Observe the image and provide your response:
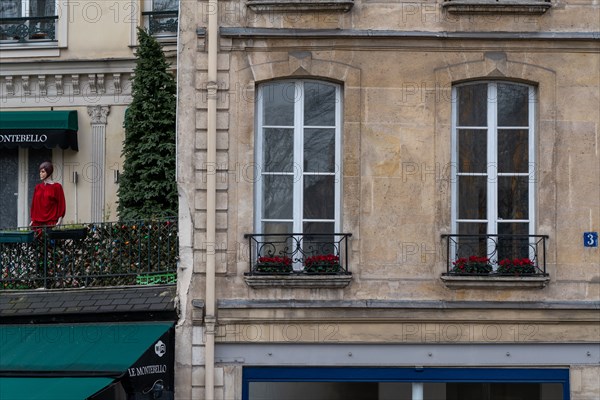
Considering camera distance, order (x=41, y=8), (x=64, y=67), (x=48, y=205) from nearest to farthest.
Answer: (x=48, y=205) < (x=64, y=67) < (x=41, y=8)

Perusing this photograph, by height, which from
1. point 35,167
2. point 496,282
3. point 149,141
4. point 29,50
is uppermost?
point 29,50

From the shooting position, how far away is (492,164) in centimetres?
1434

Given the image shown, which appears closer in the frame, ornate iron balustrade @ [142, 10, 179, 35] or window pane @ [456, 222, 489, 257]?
window pane @ [456, 222, 489, 257]

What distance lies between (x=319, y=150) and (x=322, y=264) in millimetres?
1477

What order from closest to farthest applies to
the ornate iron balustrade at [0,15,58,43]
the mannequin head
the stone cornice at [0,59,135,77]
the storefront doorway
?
1. the storefront doorway
2. the mannequin head
3. the stone cornice at [0,59,135,77]
4. the ornate iron balustrade at [0,15,58,43]

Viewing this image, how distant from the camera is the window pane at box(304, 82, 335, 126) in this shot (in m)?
14.5

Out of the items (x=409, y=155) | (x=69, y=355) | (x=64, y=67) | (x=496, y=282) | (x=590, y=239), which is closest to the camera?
(x=69, y=355)

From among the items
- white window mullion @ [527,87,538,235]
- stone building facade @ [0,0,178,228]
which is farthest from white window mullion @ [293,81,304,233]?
stone building facade @ [0,0,178,228]

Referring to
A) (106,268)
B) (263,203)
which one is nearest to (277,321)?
(263,203)

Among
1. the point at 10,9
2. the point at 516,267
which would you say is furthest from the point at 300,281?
the point at 10,9

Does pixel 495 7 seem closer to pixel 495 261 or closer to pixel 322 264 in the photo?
pixel 495 261

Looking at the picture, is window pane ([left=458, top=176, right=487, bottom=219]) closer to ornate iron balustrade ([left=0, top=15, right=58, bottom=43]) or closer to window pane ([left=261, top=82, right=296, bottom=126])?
window pane ([left=261, top=82, right=296, bottom=126])

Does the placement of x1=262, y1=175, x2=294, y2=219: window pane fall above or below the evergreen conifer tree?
below

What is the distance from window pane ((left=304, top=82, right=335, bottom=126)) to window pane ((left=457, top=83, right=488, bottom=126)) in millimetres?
1602
